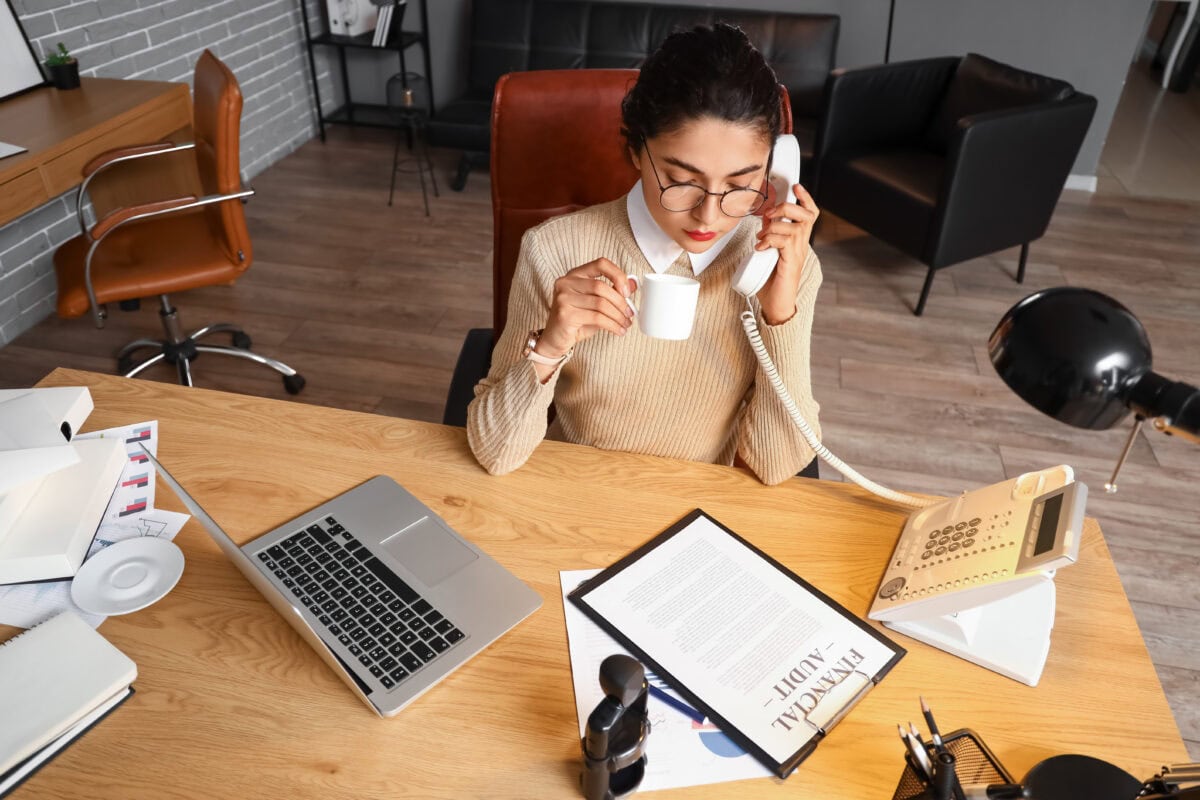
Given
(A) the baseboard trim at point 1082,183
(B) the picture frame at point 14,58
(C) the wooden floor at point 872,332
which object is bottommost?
(C) the wooden floor at point 872,332

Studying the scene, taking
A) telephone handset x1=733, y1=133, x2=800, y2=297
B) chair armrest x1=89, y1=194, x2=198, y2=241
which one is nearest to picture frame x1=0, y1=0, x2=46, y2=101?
chair armrest x1=89, y1=194, x2=198, y2=241

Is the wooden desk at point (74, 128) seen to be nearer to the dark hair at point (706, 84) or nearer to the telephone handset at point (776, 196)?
the dark hair at point (706, 84)

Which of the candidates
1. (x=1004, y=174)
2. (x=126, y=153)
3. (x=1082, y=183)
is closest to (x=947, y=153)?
(x=1004, y=174)

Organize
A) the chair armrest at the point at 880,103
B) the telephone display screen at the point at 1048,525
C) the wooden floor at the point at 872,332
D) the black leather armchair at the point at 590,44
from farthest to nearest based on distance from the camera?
the black leather armchair at the point at 590,44
the chair armrest at the point at 880,103
the wooden floor at the point at 872,332
the telephone display screen at the point at 1048,525

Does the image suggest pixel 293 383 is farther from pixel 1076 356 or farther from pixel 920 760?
pixel 1076 356

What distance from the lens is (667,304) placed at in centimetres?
103

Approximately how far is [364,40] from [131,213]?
2.58m

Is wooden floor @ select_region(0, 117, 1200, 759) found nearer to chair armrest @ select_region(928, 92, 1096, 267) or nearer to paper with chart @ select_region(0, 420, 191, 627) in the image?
chair armrest @ select_region(928, 92, 1096, 267)

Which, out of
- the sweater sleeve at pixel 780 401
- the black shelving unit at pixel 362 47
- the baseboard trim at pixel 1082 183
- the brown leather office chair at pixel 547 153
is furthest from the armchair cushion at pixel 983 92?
the black shelving unit at pixel 362 47

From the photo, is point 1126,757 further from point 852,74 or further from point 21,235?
point 21,235

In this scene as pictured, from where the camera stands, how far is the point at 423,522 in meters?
1.12

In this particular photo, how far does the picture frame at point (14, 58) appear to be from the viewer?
262 centimetres

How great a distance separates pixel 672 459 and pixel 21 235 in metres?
2.76

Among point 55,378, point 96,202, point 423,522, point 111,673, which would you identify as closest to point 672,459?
point 423,522
